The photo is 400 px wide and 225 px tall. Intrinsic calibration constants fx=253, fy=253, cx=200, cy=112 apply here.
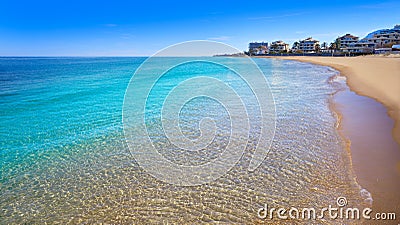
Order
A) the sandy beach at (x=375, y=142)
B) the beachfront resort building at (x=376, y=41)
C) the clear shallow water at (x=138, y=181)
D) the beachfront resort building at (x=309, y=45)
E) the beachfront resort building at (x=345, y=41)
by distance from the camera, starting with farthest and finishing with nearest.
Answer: the beachfront resort building at (x=309, y=45), the beachfront resort building at (x=345, y=41), the beachfront resort building at (x=376, y=41), the sandy beach at (x=375, y=142), the clear shallow water at (x=138, y=181)

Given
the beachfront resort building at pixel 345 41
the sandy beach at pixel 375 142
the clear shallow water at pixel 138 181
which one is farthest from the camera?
the beachfront resort building at pixel 345 41

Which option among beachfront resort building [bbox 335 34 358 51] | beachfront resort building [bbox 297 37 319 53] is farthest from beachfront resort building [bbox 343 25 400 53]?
beachfront resort building [bbox 297 37 319 53]

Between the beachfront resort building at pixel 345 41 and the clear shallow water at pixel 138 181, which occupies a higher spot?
the beachfront resort building at pixel 345 41

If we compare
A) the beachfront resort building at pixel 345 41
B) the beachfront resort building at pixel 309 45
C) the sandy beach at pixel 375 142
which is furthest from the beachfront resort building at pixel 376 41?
the sandy beach at pixel 375 142

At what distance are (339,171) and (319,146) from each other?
6.38ft

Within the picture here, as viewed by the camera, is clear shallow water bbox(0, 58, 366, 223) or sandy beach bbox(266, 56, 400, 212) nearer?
clear shallow water bbox(0, 58, 366, 223)

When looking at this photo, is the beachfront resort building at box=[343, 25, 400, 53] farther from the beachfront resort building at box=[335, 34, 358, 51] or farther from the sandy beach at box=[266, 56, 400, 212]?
the sandy beach at box=[266, 56, 400, 212]

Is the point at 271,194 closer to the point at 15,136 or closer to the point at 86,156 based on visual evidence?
the point at 86,156

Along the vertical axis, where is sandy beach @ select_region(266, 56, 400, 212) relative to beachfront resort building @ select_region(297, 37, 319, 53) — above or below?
below

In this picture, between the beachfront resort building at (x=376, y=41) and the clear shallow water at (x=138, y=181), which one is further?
the beachfront resort building at (x=376, y=41)

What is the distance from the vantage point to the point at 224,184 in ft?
20.7

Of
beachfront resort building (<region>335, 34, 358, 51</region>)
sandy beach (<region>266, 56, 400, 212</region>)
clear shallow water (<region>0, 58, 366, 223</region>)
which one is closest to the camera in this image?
clear shallow water (<region>0, 58, 366, 223</region>)

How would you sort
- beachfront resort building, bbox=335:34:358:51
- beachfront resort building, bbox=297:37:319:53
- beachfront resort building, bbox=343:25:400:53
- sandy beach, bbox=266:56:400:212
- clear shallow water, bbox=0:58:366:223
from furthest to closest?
beachfront resort building, bbox=297:37:319:53, beachfront resort building, bbox=335:34:358:51, beachfront resort building, bbox=343:25:400:53, sandy beach, bbox=266:56:400:212, clear shallow water, bbox=0:58:366:223

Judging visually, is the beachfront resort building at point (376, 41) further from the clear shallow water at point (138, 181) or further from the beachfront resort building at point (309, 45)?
the clear shallow water at point (138, 181)
